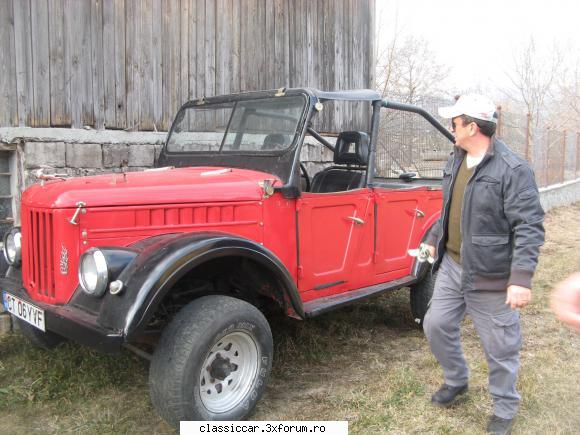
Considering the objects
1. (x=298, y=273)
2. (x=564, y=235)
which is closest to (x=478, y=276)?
(x=298, y=273)

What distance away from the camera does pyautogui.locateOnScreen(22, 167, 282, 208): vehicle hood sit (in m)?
2.91

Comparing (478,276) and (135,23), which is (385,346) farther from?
(135,23)

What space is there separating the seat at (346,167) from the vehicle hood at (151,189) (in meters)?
0.97

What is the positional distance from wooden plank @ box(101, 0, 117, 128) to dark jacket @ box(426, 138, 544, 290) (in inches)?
137

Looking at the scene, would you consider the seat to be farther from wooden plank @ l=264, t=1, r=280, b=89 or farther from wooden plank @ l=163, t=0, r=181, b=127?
wooden plank @ l=264, t=1, r=280, b=89

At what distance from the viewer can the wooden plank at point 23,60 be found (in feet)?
14.6

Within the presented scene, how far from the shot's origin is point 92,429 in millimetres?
2963

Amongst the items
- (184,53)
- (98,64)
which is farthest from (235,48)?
(98,64)

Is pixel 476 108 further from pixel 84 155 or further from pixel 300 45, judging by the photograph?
pixel 300 45

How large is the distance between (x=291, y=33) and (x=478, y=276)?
4.62 m

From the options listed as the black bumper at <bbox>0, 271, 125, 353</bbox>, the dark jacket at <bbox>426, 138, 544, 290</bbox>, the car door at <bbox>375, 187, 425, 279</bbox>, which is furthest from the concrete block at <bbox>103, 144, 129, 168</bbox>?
the dark jacket at <bbox>426, 138, 544, 290</bbox>

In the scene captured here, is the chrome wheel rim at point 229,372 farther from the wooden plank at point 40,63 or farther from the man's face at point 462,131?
the wooden plank at point 40,63

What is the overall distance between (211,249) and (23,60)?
2817mm

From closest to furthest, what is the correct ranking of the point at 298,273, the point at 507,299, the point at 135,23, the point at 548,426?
the point at 507,299, the point at 548,426, the point at 298,273, the point at 135,23
